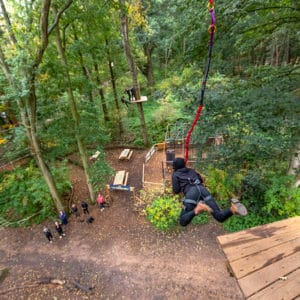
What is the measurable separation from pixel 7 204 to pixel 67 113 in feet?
17.4

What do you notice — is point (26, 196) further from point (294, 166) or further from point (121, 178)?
point (294, 166)

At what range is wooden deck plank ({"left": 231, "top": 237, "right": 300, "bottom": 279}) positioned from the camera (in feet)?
7.18

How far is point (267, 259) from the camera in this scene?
2.26 metres

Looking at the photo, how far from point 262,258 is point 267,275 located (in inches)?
8.8

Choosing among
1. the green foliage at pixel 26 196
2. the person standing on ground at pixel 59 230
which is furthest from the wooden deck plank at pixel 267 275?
the green foliage at pixel 26 196

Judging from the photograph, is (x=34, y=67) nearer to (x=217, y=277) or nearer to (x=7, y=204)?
(x=7, y=204)

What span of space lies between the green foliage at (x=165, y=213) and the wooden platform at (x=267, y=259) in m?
4.87

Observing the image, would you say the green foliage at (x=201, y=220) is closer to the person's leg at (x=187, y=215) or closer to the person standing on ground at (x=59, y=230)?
the person's leg at (x=187, y=215)

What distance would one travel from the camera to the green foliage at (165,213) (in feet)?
23.9

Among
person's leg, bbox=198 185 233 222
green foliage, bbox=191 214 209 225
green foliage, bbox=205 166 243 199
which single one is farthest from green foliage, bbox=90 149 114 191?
person's leg, bbox=198 185 233 222

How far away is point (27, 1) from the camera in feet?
19.1

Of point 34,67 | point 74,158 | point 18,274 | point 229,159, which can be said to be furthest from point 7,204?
point 229,159

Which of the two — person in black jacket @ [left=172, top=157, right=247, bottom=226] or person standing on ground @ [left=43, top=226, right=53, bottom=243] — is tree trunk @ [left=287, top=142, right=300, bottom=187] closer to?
person in black jacket @ [left=172, top=157, right=247, bottom=226]

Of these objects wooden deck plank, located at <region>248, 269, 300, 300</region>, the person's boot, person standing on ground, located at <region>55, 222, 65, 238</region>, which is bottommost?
person standing on ground, located at <region>55, 222, 65, 238</region>
